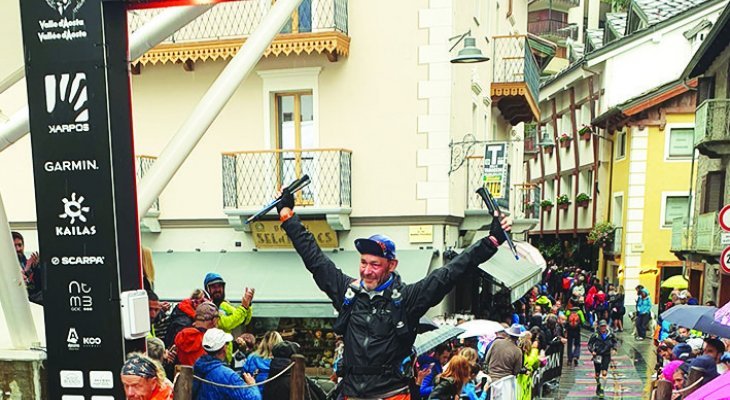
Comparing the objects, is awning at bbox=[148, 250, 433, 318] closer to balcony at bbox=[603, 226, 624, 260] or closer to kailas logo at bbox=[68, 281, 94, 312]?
kailas logo at bbox=[68, 281, 94, 312]

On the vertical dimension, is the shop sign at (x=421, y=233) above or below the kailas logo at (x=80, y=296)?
below

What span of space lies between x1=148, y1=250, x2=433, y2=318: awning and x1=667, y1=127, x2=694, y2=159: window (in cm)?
1784

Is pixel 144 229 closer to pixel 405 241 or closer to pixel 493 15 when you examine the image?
pixel 405 241

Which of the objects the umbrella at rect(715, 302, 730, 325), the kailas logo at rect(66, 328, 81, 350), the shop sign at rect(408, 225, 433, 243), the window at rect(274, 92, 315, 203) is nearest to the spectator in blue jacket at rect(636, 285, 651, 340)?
the shop sign at rect(408, 225, 433, 243)

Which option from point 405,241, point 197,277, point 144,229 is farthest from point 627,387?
point 144,229

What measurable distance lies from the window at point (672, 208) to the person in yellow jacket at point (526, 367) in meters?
18.4

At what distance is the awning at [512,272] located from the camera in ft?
39.5

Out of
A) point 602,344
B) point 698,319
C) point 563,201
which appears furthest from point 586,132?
point 698,319

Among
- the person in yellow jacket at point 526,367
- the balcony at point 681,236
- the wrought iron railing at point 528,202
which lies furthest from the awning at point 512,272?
the balcony at point 681,236

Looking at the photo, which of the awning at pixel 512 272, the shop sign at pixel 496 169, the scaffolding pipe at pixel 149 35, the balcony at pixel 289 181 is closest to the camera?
the scaffolding pipe at pixel 149 35

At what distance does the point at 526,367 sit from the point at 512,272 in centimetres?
497

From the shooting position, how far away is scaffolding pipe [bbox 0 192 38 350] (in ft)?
12.1

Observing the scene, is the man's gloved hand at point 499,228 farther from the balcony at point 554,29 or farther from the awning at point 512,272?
the balcony at point 554,29

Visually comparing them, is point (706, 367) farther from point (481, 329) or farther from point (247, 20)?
point (247, 20)
